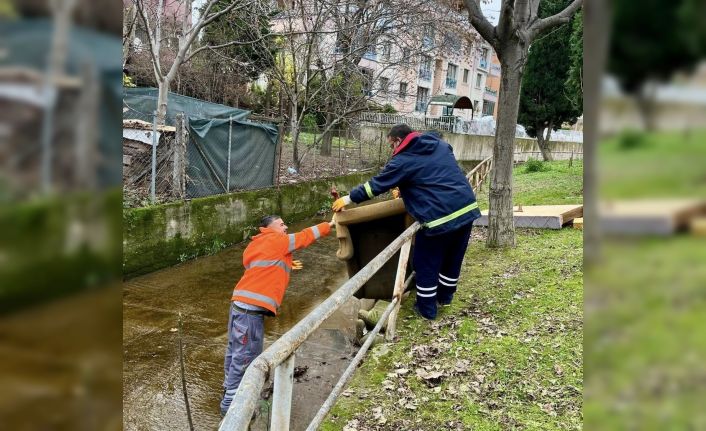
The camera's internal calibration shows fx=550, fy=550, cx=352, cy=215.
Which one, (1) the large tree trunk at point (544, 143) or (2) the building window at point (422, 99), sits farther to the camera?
(2) the building window at point (422, 99)

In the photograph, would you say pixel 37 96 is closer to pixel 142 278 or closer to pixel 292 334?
pixel 292 334

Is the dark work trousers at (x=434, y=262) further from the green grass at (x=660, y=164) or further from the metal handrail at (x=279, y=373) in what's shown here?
the green grass at (x=660, y=164)

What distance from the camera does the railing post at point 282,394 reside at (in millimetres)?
2305

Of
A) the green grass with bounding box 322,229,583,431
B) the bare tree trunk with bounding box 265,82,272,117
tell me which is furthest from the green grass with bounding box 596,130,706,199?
the bare tree trunk with bounding box 265,82,272,117

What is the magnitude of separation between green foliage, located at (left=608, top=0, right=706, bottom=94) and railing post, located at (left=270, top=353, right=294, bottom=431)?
202cm

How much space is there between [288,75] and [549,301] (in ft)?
45.4

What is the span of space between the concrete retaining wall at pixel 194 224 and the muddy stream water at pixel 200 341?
0.80 ft

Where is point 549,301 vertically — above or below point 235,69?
below

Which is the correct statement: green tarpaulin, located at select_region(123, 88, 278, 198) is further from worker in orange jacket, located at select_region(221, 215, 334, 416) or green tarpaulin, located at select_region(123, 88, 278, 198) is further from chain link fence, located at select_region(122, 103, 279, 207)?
worker in orange jacket, located at select_region(221, 215, 334, 416)

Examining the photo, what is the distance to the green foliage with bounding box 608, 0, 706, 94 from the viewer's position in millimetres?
436

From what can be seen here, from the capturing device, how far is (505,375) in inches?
156

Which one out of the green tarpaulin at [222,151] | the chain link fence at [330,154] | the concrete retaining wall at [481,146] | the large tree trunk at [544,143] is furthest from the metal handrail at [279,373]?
the large tree trunk at [544,143]

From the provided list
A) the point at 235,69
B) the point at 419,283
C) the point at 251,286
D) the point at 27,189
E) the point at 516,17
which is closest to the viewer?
the point at 27,189

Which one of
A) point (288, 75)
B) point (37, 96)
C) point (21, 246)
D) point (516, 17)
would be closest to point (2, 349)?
point (21, 246)
